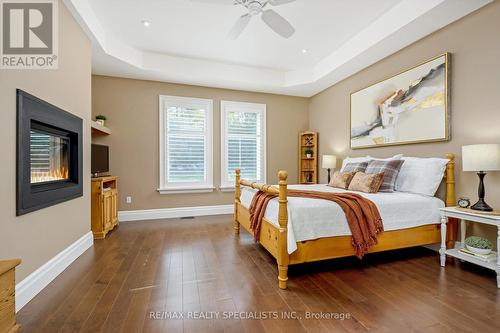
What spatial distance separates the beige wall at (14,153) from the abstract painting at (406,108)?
416cm

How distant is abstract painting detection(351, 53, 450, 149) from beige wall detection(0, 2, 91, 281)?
164 inches

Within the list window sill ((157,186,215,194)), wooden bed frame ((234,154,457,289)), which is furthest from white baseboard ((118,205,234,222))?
wooden bed frame ((234,154,457,289))

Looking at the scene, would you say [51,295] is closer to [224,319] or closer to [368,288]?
[224,319]

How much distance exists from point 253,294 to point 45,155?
239cm

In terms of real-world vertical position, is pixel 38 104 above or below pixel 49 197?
above

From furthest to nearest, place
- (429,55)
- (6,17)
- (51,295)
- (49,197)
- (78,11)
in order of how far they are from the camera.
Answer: (429,55)
(78,11)
(49,197)
(51,295)
(6,17)

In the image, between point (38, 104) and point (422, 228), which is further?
point (422, 228)

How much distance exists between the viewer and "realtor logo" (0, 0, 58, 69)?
1737 mm

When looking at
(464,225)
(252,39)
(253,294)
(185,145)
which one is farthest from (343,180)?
(185,145)

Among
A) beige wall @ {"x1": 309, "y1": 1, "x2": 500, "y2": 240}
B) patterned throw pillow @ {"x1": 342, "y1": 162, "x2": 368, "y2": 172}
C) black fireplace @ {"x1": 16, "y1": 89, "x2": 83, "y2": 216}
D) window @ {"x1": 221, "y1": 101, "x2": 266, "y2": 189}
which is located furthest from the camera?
window @ {"x1": 221, "y1": 101, "x2": 266, "y2": 189}

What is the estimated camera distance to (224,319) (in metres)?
1.58

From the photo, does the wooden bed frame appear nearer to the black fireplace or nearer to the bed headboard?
the bed headboard

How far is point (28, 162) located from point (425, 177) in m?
3.98

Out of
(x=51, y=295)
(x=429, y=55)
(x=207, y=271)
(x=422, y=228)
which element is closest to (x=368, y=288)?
(x=422, y=228)
